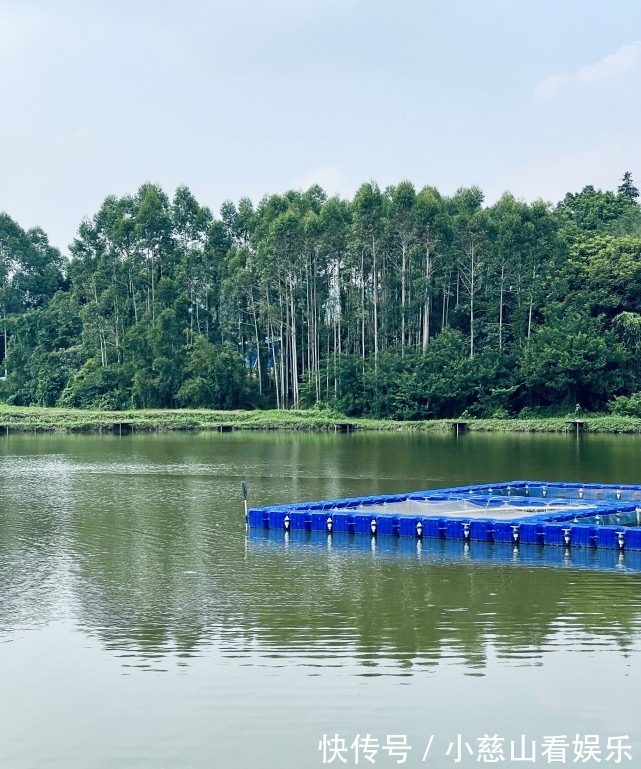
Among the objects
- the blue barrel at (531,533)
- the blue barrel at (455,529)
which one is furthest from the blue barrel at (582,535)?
the blue barrel at (455,529)

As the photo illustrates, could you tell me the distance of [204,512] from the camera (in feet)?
112

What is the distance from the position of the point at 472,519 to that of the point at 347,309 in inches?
2327

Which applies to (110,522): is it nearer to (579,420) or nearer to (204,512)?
(204,512)

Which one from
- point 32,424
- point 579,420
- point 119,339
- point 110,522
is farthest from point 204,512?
point 119,339

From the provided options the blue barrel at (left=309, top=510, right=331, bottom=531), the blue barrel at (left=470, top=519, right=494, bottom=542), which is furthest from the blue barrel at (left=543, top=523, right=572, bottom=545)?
the blue barrel at (left=309, top=510, right=331, bottom=531)

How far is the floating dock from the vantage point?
26375 millimetres

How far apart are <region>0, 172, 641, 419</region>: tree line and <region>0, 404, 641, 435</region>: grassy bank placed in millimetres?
2986

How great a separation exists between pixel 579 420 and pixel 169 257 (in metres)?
38.8

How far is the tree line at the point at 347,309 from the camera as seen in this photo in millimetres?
77812

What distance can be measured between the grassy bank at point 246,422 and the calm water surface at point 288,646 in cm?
4251

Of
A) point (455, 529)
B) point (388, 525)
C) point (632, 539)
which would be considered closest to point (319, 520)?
point (388, 525)

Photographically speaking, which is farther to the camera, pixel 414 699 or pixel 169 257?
pixel 169 257

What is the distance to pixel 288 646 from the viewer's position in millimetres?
17703

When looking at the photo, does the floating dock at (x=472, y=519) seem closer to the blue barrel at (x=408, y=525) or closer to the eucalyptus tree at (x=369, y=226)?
the blue barrel at (x=408, y=525)
